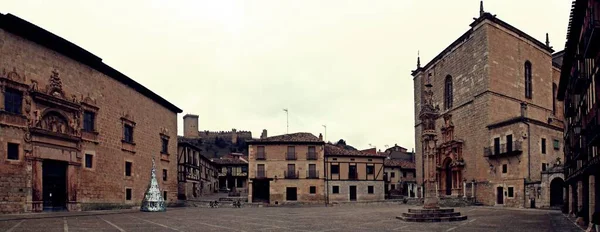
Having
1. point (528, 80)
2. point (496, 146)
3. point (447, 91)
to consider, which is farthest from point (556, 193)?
point (447, 91)

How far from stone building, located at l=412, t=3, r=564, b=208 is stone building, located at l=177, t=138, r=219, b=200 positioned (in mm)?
20340

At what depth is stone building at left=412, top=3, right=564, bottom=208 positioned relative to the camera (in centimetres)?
3166

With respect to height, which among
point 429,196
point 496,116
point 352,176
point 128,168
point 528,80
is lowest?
point 352,176

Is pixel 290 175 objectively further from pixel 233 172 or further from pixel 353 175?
pixel 233 172

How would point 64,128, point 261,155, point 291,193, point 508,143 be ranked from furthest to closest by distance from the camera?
1. point 261,155
2. point 291,193
3. point 508,143
4. point 64,128

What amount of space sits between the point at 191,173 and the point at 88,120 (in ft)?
68.7

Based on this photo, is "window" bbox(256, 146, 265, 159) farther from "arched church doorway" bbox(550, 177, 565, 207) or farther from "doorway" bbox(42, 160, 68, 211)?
"arched church doorway" bbox(550, 177, 565, 207)

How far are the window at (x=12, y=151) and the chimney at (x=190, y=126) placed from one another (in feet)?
283

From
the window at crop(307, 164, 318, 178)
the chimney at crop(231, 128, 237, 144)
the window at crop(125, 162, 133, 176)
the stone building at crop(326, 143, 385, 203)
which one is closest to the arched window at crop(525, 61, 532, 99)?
the stone building at crop(326, 143, 385, 203)

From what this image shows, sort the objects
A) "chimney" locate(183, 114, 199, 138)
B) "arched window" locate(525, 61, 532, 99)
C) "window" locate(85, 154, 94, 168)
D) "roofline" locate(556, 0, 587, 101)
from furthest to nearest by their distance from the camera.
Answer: "chimney" locate(183, 114, 199, 138), "arched window" locate(525, 61, 532, 99), "window" locate(85, 154, 94, 168), "roofline" locate(556, 0, 587, 101)

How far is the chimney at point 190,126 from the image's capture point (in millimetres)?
105375

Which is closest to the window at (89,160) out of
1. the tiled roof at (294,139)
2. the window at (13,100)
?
the window at (13,100)

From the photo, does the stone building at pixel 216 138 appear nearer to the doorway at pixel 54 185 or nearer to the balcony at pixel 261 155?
the balcony at pixel 261 155

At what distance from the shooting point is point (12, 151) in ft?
63.8
